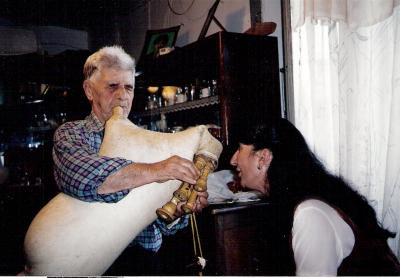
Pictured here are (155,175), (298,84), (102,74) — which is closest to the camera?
(155,175)

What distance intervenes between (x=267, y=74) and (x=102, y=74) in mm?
841

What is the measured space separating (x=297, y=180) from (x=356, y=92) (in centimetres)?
52

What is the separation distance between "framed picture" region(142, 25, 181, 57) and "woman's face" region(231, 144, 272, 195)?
1217mm

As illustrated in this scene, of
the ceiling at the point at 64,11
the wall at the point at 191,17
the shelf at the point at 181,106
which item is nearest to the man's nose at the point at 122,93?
the shelf at the point at 181,106

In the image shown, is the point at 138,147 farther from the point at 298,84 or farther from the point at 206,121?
the point at 206,121

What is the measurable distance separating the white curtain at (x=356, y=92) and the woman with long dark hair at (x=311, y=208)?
34 centimetres

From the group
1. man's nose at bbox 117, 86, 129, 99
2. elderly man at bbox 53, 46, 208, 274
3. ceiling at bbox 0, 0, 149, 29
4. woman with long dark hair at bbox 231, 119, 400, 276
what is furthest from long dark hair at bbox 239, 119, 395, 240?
ceiling at bbox 0, 0, 149, 29

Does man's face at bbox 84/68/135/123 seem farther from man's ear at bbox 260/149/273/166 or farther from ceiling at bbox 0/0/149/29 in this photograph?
ceiling at bbox 0/0/149/29

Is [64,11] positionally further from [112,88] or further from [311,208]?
[311,208]

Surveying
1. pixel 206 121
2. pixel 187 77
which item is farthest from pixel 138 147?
pixel 187 77

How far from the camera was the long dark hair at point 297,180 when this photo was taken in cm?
91

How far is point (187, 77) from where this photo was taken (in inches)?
82.8

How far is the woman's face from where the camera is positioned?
104 cm

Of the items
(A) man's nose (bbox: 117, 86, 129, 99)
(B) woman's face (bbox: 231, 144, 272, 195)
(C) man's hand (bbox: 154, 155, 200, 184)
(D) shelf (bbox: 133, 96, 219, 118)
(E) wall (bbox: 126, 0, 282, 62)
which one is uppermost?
(E) wall (bbox: 126, 0, 282, 62)
